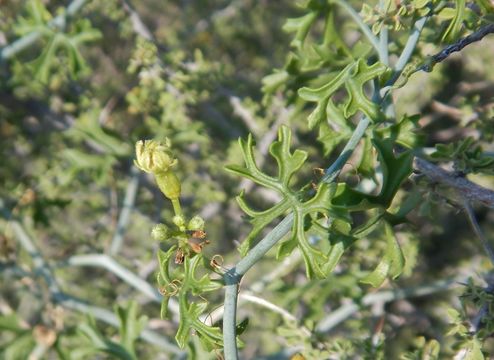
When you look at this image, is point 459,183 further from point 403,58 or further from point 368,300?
point 368,300

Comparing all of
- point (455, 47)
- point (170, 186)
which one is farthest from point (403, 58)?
point (170, 186)

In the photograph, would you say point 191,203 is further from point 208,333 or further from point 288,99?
point 208,333

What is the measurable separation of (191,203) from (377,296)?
129 cm

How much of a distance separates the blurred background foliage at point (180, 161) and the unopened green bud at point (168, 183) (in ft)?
1.96

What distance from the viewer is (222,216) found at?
3.56 meters

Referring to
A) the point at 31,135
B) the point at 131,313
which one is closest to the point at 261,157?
the point at 131,313

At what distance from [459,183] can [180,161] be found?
190 cm

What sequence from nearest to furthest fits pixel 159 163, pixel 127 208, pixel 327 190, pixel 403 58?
1. pixel 327 190
2. pixel 159 163
3. pixel 403 58
4. pixel 127 208

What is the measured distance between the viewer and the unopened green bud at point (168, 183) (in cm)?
136

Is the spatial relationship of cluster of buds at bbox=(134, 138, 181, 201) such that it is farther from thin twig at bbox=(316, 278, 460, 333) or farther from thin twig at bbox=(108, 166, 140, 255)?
thin twig at bbox=(108, 166, 140, 255)

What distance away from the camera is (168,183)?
4.47 feet

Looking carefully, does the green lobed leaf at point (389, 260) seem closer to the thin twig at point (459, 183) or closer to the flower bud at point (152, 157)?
the thin twig at point (459, 183)

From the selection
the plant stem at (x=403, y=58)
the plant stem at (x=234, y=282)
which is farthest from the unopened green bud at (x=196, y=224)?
the plant stem at (x=403, y=58)

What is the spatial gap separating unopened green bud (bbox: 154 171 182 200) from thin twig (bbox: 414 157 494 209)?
597mm
